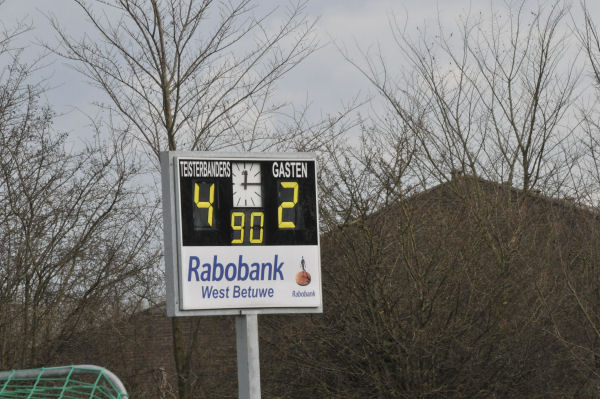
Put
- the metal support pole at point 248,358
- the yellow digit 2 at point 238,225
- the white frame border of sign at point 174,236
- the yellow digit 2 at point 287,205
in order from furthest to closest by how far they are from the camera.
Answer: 1. the yellow digit 2 at point 287,205
2. the yellow digit 2 at point 238,225
3. the metal support pole at point 248,358
4. the white frame border of sign at point 174,236

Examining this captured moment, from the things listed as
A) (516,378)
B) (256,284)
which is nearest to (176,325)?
(516,378)

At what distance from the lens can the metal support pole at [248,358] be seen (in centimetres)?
771

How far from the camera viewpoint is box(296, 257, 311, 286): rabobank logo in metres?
8.09

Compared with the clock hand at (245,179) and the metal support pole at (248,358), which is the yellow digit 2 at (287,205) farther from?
the metal support pole at (248,358)

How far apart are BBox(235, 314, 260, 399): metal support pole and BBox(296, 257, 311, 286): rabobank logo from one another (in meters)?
0.48

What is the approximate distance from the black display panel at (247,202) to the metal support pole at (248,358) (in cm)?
64

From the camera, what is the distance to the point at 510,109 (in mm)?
18844

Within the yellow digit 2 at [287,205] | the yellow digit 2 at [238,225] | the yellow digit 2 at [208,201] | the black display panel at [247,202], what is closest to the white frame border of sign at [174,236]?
the black display panel at [247,202]

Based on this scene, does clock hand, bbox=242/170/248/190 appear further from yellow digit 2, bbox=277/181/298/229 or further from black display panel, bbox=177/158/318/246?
yellow digit 2, bbox=277/181/298/229

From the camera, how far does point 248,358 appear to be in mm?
7809

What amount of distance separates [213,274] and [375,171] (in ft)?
22.4

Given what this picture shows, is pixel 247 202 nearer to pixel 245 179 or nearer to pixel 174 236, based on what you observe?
pixel 245 179

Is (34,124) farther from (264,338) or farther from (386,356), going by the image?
(386,356)

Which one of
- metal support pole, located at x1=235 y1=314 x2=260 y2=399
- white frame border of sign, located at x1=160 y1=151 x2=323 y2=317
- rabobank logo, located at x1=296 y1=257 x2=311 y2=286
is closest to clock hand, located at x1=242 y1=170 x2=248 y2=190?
white frame border of sign, located at x1=160 y1=151 x2=323 y2=317
